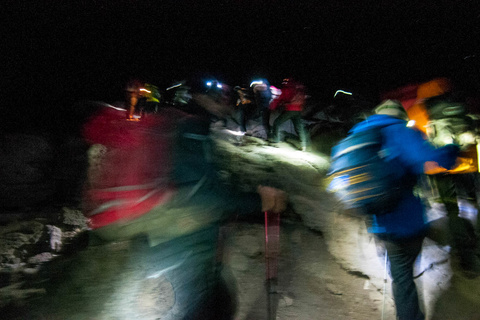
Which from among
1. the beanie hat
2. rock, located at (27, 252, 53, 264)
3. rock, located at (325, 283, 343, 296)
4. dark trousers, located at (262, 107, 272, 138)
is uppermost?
dark trousers, located at (262, 107, 272, 138)

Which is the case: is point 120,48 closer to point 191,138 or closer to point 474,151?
point 191,138

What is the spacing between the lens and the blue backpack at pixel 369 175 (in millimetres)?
1788

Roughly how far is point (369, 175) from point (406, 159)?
281 mm

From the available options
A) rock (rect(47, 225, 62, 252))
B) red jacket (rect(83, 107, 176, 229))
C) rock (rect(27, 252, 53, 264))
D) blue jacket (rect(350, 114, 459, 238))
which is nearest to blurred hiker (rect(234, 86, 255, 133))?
rock (rect(47, 225, 62, 252))

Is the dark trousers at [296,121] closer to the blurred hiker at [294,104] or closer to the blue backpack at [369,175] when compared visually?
the blurred hiker at [294,104]

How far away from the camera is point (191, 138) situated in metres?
1.71

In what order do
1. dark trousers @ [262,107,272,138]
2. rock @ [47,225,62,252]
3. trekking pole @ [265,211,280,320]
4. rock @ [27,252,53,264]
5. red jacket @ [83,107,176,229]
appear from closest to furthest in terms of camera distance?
red jacket @ [83,107,176,229] < trekking pole @ [265,211,280,320] < rock @ [27,252,53,264] < rock @ [47,225,62,252] < dark trousers @ [262,107,272,138]

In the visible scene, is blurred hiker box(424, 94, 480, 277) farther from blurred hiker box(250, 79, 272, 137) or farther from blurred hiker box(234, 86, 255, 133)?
blurred hiker box(234, 86, 255, 133)

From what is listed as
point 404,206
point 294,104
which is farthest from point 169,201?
point 294,104

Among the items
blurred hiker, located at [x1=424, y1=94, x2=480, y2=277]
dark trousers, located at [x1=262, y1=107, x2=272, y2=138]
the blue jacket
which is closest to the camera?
the blue jacket

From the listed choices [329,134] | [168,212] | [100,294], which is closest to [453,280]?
[168,212]

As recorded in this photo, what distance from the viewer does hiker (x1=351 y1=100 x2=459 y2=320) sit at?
1.78m

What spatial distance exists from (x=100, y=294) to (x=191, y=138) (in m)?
2.36

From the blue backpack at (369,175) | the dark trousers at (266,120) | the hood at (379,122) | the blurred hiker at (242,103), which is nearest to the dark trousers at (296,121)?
the dark trousers at (266,120)
